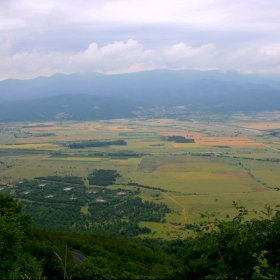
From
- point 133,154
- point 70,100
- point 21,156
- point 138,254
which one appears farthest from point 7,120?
point 138,254

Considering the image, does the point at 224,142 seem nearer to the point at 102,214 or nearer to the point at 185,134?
the point at 185,134

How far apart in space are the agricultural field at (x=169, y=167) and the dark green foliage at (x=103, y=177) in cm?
79

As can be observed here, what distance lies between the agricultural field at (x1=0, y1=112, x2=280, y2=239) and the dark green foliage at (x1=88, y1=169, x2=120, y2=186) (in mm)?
789

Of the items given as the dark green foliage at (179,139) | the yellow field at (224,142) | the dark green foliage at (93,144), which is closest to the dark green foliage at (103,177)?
the dark green foliage at (93,144)

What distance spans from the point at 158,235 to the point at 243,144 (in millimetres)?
49667

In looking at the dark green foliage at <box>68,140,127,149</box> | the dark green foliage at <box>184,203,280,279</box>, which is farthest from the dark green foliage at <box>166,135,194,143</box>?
the dark green foliage at <box>184,203,280,279</box>

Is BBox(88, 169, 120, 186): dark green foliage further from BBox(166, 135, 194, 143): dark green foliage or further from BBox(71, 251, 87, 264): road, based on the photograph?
BBox(166, 135, 194, 143): dark green foliage

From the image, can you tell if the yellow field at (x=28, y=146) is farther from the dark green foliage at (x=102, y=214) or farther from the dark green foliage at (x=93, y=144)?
the dark green foliage at (x=102, y=214)

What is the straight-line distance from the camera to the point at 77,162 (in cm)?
5769

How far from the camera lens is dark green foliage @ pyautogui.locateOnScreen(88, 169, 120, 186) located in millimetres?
44878

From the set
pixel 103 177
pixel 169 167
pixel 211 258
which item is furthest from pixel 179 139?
pixel 211 258

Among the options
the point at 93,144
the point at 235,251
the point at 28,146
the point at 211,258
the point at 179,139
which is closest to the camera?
the point at 235,251

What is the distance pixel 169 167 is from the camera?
5288cm

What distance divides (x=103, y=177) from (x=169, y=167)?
1067 centimetres
